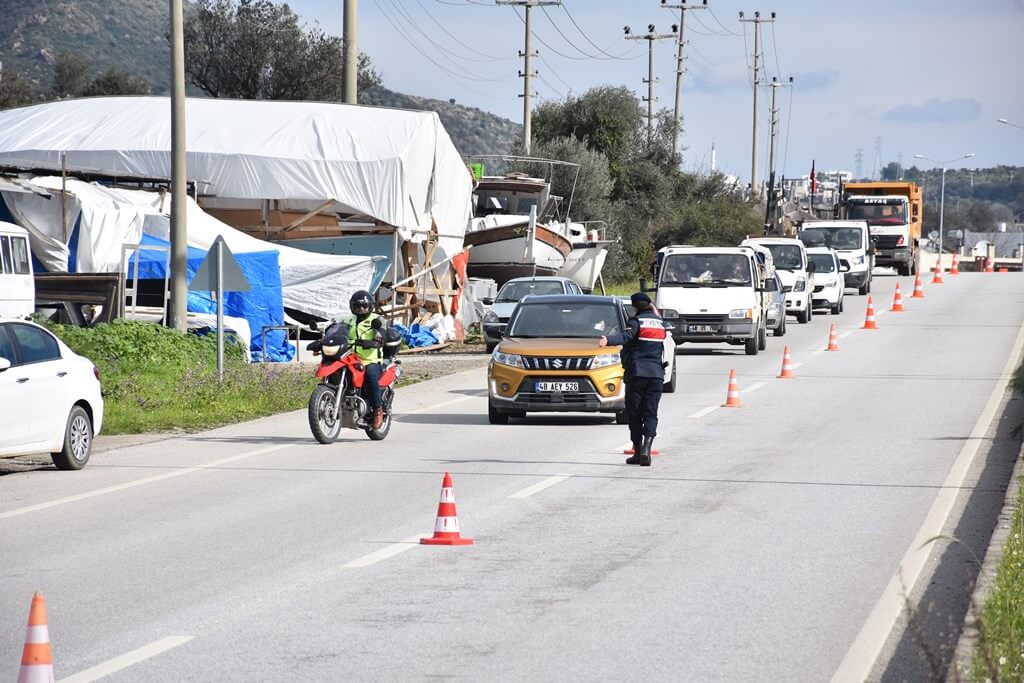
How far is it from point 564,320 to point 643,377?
5.47 metres

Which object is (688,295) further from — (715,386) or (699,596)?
(699,596)

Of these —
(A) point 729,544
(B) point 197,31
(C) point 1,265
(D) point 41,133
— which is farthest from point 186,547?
(B) point 197,31

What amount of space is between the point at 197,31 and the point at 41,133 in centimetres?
5100

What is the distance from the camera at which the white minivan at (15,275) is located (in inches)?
1054

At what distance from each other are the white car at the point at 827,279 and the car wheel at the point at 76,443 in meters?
31.8

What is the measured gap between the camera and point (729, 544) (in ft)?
35.1

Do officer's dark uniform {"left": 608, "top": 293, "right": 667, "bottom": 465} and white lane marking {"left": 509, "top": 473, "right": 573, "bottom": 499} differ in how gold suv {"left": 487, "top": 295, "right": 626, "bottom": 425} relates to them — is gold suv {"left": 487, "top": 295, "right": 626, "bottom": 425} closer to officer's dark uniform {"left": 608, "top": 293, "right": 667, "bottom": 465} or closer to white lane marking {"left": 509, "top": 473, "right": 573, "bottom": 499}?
officer's dark uniform {"left": 608, "top": 293, "right": 667, "bottom": 465}

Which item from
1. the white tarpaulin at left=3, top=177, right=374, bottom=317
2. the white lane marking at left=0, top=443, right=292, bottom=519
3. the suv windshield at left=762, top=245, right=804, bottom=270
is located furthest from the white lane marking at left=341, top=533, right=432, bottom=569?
the suv windshield at left=762, top=245, right=804, bottom=270

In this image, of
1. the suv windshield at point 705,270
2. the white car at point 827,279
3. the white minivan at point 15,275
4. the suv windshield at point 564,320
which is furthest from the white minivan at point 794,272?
the suv windshield at point 564,320

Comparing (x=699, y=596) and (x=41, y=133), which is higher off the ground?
(x=41, y=133)

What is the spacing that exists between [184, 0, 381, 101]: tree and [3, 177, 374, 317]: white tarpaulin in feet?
175

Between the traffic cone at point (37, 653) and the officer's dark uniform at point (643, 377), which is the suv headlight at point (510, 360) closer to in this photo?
the officer's dark uniform at point (643, 377)

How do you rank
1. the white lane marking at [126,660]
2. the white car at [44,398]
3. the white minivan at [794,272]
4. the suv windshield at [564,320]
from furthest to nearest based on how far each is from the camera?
the white minivan at [794,272] → the suv windshield at [564,320] → the white car at [44,398] → the white lane marking at [126,660]

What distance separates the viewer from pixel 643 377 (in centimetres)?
1549
